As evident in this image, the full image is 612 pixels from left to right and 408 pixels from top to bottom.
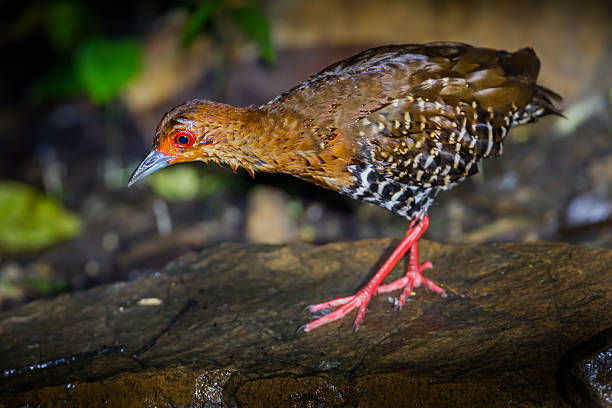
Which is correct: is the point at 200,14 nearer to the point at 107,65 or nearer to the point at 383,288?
the point at 107,65

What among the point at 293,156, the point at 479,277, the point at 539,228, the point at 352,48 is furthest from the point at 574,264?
the point at 352,48

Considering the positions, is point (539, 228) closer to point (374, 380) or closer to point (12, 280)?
point (374, 380)

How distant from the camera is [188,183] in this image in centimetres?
861

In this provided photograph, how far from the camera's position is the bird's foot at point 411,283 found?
4.23m

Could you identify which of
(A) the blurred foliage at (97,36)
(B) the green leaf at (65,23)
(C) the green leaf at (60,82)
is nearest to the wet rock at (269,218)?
(A) the blurred foliage at (97,36)

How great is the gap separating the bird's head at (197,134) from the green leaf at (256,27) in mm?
2529

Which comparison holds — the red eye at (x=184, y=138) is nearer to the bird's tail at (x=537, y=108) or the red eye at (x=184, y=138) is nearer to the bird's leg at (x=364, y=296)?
the bird's leg at (x=364, y=296)

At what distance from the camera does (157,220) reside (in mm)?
8203

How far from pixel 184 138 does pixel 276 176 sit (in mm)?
4151

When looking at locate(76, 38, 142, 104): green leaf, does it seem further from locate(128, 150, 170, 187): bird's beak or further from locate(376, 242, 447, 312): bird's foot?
locate(376, 242, 447, 312): bird's foot

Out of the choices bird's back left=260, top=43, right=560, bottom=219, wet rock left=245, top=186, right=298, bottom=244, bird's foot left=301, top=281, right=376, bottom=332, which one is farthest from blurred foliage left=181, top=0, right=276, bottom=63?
bird's foot left=301, top=281, right=376, bottom=332

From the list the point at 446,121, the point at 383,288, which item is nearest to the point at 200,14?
the point at 446,121

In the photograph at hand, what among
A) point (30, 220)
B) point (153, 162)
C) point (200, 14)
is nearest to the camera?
point (153, 162)

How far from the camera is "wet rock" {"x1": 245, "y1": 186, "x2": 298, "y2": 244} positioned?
7.52m
